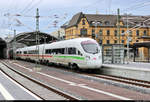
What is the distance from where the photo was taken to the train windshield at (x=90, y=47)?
2091 cm

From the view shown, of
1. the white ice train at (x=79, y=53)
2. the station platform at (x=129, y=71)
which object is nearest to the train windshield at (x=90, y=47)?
the white ice train at (x=79, y=53)

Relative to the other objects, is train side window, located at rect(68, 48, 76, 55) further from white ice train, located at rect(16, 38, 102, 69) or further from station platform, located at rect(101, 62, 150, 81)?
station platform, located at rect(101, 62, 150, 81)

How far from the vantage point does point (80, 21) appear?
70.3m

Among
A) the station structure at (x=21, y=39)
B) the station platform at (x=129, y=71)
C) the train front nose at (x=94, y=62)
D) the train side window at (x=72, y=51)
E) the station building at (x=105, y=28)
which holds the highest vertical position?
the station building at (x=105, y=28)

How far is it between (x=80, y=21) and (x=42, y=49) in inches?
1408

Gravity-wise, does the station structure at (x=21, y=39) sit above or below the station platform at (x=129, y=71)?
above

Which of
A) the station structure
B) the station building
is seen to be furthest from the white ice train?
the station building

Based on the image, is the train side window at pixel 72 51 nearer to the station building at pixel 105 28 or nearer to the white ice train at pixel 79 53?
the white ice train at pixel 79 53

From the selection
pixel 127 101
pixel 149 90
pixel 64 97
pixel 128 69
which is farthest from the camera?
pixel 128 69

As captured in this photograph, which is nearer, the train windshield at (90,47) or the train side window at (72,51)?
the train windshield at (90,47)

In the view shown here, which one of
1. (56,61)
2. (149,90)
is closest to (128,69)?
(149,90)

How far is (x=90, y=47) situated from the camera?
2114 centimetres

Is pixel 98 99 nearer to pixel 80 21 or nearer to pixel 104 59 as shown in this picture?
pixel 104 59

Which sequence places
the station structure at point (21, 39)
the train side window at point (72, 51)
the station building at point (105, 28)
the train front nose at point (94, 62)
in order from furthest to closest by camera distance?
the station building at point (105, 28), the station structure at point (21, 39), the train side window at point (72, 51), the train front nose at point (94, 62)
